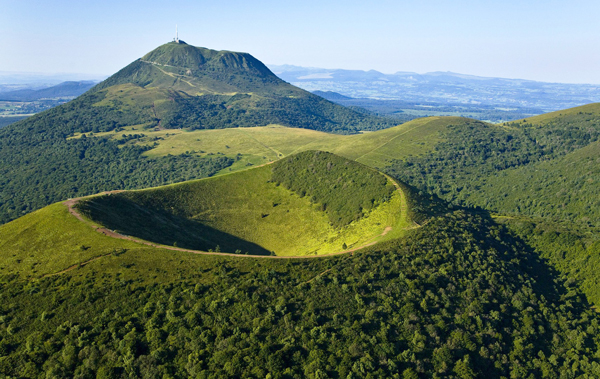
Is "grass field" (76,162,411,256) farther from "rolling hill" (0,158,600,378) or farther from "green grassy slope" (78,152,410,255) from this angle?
"rolling hill" (0,158,600,378)

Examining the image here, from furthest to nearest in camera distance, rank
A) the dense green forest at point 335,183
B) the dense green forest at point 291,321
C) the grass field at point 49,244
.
→ the dense green forest at point 335,183 < the grass field at point 49,244 < the dense green forest at point 291,321

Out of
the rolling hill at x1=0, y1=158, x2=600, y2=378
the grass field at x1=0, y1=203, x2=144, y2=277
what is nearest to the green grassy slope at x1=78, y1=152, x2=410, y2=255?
the rolling hill at x1=0, y1=158, x2=600, y2=378

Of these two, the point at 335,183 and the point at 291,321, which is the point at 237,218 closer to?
the point at 335,183

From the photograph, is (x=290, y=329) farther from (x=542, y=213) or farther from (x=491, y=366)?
(x=542, y=213)

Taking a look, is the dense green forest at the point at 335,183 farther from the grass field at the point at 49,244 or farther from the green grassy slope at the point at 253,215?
the grass field at the point at 49,244

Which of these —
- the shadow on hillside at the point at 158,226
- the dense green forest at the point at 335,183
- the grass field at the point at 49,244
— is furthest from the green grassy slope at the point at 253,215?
the grass field at the point at 49,244

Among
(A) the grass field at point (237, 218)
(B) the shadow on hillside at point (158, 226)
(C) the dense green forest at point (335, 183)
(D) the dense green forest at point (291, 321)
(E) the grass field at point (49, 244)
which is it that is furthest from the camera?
(C) the dense green forest at point (335, 183)
